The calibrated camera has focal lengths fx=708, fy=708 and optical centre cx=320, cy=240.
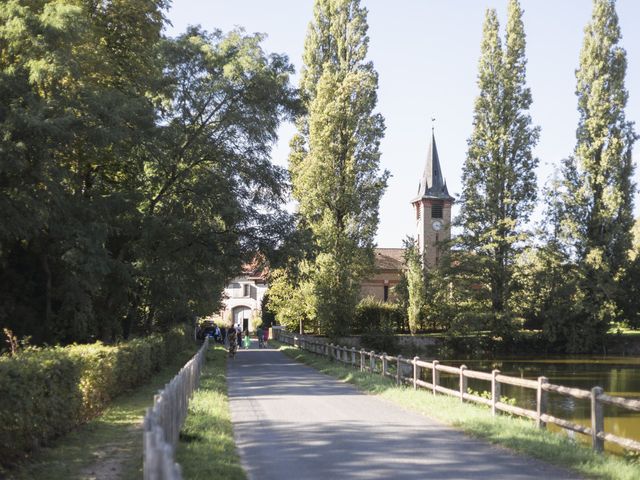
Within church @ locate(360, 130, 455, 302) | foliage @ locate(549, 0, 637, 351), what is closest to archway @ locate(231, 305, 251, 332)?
church @ locate(360, 130, 455, 302)

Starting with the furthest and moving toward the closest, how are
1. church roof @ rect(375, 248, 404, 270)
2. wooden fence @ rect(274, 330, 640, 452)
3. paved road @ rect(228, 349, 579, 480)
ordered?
1. church roof @ rect(375, 248, 404, 270)
2. wooden fence @ rect(274, 330, 640, 452)
3. paved road @ rect(228, 349, 579, 480)

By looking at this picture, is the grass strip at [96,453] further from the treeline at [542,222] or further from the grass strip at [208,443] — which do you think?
the treeline at [542,222]

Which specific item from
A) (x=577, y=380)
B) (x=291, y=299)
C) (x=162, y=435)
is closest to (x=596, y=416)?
(x=162, y=435)

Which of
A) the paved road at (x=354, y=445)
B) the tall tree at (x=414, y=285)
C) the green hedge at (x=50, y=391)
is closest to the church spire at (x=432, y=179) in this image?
the tall tree at (x=414, y=285)

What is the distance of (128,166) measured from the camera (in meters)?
28.3

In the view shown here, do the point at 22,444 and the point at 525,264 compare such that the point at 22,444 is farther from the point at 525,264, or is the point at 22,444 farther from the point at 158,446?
the point at 525,264

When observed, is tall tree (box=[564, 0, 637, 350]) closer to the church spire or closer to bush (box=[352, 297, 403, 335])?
bush (box=[352, 297, 403, 335])

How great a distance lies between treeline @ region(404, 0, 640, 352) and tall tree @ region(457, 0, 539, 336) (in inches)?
2.7

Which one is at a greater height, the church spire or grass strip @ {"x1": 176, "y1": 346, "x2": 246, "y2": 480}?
the church spire

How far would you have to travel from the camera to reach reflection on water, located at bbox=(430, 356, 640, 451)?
18.5 m

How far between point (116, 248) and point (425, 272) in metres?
30.1

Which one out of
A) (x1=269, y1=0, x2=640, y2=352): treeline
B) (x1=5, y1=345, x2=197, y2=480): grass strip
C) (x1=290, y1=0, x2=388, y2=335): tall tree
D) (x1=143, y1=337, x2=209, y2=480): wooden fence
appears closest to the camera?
(x1=143, y1=337, x2=209, y2=480): wooden fence

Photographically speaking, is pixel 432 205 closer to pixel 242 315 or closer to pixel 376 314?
pixel 242 315

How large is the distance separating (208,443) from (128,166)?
20034mm
